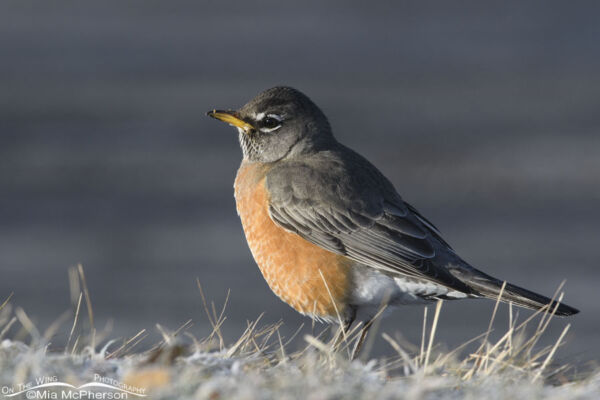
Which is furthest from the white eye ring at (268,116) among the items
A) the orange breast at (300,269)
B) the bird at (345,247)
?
the orange breast at (300,269)

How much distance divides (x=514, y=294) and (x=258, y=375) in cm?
202

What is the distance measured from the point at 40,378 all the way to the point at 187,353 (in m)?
0.63

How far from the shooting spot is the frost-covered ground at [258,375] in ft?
8.98

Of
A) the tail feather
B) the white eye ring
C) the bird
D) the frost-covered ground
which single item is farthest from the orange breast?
the frost-covered ground

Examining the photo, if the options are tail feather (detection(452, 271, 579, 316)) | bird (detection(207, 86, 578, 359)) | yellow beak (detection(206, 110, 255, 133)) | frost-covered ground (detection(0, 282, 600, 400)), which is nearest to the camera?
frost-covered ground (detection(0, 282, 600, 400))

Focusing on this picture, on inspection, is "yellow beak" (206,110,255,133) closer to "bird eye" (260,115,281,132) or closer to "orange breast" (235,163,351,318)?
"bird eye" (260,115,281,132)

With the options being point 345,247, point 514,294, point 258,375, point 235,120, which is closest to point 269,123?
point 235,120

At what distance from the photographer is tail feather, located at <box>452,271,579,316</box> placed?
4398mm

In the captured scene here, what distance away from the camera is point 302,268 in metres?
4.96

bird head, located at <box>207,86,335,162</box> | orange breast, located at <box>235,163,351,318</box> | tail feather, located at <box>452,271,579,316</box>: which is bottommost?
orange breast, located at <box>235,163,351,318</box>

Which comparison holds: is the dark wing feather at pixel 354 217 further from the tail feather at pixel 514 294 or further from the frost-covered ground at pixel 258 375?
the frost-covered ground at pixel 258 375

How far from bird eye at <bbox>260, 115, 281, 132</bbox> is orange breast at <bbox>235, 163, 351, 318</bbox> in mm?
850

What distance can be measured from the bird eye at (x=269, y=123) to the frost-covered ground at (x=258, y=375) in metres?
2.28

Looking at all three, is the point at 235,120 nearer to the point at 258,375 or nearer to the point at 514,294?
the point at 514,294
